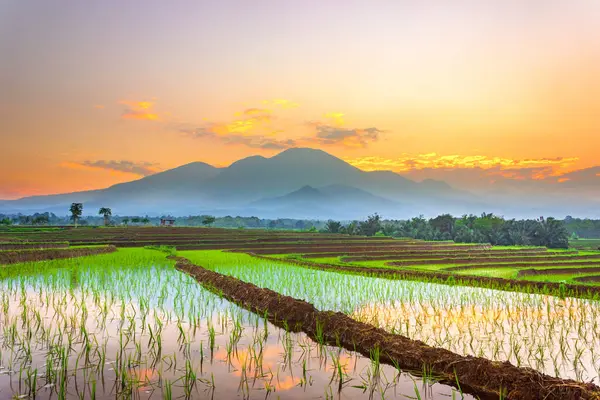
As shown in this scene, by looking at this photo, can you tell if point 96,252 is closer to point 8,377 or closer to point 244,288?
point 244,288

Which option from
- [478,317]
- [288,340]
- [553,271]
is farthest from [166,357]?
[553,271]

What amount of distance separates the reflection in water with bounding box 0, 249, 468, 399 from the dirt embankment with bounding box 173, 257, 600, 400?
0.94 ft

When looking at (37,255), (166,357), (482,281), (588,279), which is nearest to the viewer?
(166,357)

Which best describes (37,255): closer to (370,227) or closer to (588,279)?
(588,279)

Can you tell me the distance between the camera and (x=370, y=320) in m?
8.51

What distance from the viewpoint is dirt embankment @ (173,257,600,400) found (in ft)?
15.5

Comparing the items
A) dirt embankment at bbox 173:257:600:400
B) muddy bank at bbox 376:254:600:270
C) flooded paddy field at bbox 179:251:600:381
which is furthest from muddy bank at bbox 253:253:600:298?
dirt embankment at bbox 173:257:600:400

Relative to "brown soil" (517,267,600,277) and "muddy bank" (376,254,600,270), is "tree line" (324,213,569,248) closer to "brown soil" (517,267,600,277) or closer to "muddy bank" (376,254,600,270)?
"muddy bank" (376,254,600,270)

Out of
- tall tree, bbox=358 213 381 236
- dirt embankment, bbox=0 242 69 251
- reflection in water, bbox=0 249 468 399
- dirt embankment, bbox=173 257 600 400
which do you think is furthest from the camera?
tall tree, bbox=358 213 381 236

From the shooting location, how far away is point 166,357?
6.20 m

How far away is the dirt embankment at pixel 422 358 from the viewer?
4711 mm

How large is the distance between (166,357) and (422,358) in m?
3.39

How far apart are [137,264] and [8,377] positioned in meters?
13.5

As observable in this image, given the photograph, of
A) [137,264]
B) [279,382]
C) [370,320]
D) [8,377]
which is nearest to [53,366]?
[8,377]
